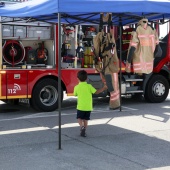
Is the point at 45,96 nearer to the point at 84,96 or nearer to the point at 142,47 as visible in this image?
the point at 84,96

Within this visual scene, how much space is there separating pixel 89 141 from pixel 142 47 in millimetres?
2307

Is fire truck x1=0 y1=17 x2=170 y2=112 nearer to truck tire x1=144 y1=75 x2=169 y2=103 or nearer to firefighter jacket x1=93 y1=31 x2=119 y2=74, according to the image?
truck tire x1=144 y1=75 x2=169 y2=103

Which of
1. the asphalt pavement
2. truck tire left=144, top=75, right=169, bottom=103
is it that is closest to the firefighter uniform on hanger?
the asphalt pavement

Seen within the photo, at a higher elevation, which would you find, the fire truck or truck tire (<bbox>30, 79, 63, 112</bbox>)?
the fire truck

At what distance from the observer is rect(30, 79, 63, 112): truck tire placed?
11.2m

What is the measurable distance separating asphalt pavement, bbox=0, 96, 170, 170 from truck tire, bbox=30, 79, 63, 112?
26 centimetres

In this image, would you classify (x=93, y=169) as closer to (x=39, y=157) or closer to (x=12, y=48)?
(x=39, y=157)

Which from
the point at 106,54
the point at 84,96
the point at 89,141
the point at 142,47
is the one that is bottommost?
the point at 89,141

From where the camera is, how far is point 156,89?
44.0 feet

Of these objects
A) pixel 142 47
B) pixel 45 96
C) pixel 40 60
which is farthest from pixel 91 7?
pixel 45 96

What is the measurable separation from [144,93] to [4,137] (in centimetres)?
640

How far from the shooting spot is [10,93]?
35.2 ft

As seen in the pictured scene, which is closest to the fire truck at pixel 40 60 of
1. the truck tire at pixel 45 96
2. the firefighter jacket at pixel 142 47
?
the truck tire at pixel 45 96

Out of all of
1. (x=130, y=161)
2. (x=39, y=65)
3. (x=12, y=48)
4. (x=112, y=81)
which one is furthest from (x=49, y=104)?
(x=130, y=161)
